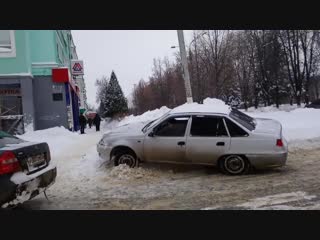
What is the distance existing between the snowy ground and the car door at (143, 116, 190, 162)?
39cm

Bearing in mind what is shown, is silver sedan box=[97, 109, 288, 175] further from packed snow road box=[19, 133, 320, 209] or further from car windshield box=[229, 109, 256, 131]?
packed snow road box=[19, 133, 320, 209]

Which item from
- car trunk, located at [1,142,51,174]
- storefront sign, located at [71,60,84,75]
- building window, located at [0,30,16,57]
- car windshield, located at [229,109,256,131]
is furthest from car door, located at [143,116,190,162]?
storefront sign, located at [71,60,84,75]

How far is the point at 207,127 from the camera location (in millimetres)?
9367

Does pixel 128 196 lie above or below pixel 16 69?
below

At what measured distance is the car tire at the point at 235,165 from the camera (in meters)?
9.09

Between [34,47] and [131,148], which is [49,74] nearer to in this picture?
[34,47]

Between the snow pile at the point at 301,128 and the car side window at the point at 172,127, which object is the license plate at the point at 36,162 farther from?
the snow pile at the point at 301,128

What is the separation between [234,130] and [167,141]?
145cm

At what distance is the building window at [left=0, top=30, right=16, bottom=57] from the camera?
67.3 feet

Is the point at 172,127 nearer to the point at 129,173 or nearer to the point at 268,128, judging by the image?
the point at 129,173

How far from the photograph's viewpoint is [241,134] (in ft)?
30.1

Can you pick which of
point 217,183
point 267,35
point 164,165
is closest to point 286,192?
point 217,183

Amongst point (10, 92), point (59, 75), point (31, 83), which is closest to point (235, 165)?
point (31, 83)

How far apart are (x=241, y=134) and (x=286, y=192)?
6.90 feet
